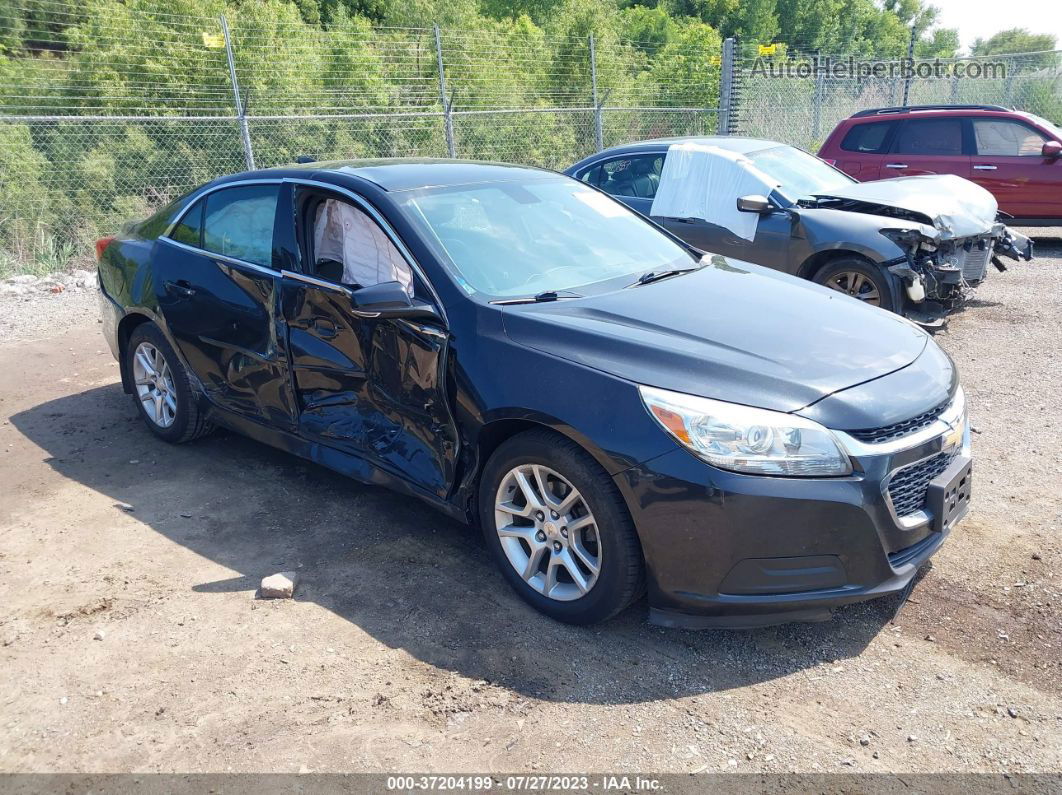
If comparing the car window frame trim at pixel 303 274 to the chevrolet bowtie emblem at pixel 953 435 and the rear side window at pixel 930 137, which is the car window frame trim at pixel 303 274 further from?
the rear side window at pixel 930 137

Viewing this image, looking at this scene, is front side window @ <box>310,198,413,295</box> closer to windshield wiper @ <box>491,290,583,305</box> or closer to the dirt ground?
windshield wiper @ <box>491,290,583,305</box>

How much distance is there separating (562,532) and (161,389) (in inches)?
124

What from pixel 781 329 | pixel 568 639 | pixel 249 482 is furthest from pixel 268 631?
pixel 781 329

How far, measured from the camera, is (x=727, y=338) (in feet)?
10.9

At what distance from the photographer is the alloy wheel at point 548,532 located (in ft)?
10.6

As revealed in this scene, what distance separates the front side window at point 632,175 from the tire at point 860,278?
5.82ft

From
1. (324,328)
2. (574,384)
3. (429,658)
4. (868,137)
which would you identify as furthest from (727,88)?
(429,658)

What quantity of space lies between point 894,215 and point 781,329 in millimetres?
4490

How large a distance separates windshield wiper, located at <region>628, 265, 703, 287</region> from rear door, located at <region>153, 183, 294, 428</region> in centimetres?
175

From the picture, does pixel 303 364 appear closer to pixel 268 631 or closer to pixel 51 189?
pixel 268 631

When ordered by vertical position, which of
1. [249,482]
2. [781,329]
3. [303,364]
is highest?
[781,329]

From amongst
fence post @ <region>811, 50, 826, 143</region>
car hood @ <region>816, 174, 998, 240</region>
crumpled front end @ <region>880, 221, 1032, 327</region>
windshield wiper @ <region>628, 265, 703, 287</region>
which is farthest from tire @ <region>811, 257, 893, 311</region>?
fence post @ <region>811, 50, 826, 143</region>

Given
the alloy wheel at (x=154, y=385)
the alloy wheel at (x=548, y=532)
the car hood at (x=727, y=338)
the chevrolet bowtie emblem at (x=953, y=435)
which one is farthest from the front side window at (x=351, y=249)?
the chevrolet bowtie emblem at (x=953, y=435)

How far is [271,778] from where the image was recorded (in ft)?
8.58
